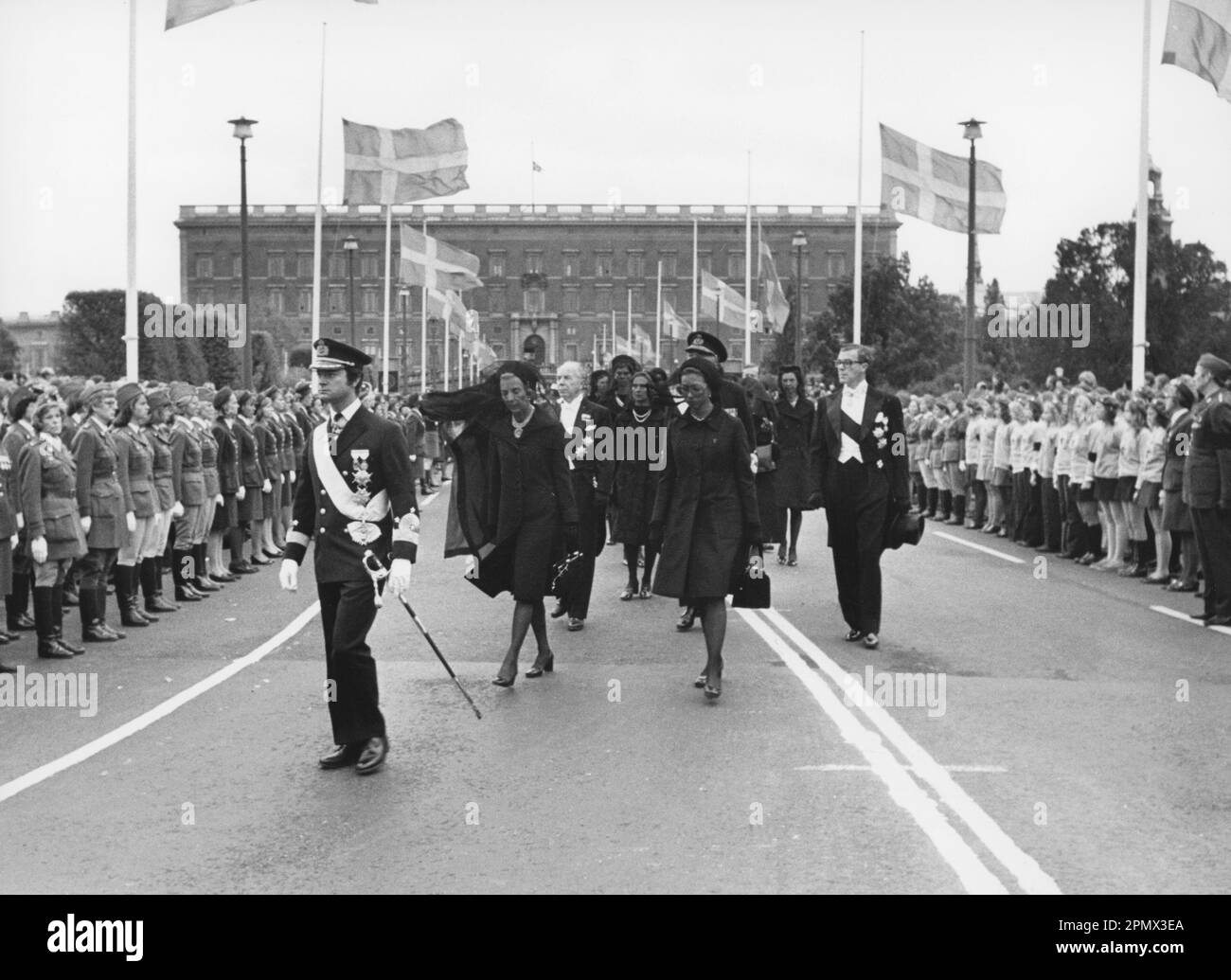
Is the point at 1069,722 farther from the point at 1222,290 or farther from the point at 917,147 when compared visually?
the point at 1222,290

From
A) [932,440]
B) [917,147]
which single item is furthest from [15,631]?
[917,147]

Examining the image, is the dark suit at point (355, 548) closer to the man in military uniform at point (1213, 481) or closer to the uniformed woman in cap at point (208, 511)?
the uniformed woman in cap at point (208, 511)

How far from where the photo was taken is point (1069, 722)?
925 cm

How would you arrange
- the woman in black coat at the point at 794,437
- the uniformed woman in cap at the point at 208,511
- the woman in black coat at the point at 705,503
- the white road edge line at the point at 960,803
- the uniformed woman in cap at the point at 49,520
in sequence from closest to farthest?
the white road edge line at the point at 960,803 → the woman in black coat at the point at 705,503 → the uniformed woman in cap at the point at 49,520 → the uniformed woman in cap at the point at 208,511 → the woman in black coat at the point at 794,437

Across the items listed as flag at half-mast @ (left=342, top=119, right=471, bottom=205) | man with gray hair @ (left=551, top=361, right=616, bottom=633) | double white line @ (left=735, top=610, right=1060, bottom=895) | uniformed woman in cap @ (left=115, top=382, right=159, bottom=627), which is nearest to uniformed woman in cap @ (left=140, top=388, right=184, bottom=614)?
uniformed woman in cap @ (left=115, top=382, right=159, bottom=627)

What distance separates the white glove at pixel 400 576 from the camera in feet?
26.4

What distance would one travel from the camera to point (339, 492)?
8336 mm

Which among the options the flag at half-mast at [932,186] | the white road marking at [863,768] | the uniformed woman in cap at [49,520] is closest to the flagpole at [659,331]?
the flag at half-mast at [932,186]

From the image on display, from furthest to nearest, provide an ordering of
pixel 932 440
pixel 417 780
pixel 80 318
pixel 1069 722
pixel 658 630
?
pixel 80 318
pixel 932 440
pixel 658 630
pixel 1069 722
pixel 417 780

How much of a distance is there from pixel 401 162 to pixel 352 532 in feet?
76.8

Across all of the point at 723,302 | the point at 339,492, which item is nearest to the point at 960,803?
the point at 339,492

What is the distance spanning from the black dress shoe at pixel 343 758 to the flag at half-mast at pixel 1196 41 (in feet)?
57.6

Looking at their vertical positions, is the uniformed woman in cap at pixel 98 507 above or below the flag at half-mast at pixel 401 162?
below

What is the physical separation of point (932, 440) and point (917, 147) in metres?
7.05
